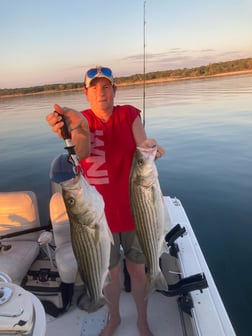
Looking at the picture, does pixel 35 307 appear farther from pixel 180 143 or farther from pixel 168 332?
pixel 180 143

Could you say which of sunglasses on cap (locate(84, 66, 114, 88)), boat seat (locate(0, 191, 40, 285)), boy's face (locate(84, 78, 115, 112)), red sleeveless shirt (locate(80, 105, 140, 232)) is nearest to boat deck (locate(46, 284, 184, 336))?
boat seat (locate(0, 191, 40, 285))

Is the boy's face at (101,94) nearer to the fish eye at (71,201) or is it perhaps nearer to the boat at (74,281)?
the fish eye at (71,201)

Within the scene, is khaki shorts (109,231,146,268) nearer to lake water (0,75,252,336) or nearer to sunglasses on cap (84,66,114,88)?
sunglasses on cap (84,66,114,88)

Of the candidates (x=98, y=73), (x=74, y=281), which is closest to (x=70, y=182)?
(x=98, y=73)

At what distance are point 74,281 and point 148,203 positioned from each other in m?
1.67

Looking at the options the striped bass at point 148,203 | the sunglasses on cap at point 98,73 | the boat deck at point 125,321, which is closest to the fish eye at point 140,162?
the striped bass at point 148,203

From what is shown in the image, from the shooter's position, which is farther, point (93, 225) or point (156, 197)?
point (156, 197)

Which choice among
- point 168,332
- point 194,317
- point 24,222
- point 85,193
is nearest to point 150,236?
point 85,193

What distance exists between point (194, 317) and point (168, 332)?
0.48 meters

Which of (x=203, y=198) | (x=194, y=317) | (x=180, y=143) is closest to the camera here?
(x=194, y=317)

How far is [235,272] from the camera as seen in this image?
4855mm

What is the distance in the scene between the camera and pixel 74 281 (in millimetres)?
2887

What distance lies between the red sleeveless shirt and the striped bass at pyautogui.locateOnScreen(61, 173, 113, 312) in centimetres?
60

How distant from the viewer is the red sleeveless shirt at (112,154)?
85.5 inches
